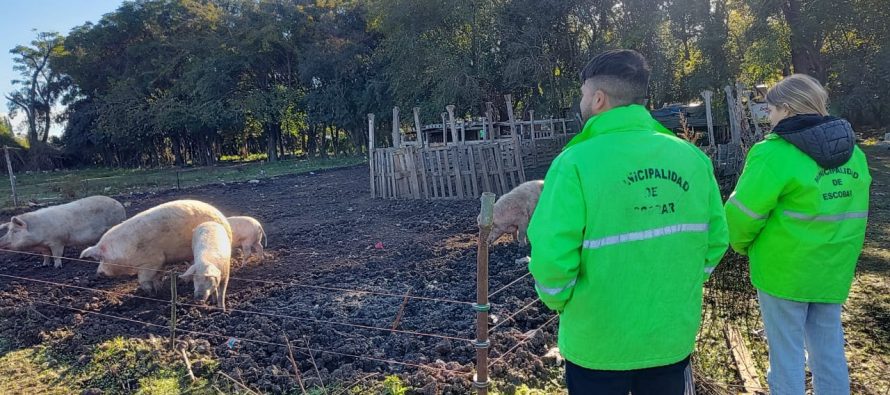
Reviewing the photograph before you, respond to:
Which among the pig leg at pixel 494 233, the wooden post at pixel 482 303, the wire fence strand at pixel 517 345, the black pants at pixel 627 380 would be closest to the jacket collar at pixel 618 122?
the black pants at pixel 627 380

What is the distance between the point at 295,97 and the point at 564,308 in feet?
130

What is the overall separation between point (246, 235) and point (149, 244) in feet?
5.52

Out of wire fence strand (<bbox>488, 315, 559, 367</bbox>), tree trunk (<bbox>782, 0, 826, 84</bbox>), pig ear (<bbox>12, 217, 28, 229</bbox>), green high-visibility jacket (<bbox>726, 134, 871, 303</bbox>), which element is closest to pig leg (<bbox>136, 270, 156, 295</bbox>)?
pig ear (<bbox>12, 217, 28, 229</bbox>)

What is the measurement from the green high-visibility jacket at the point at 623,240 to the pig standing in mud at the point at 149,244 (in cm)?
676

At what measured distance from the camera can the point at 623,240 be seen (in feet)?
6.76

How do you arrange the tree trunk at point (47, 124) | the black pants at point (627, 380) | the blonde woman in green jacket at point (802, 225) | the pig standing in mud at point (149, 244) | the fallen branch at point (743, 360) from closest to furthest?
the black pants at point (627, 380) < the blonde woman in green jacket at point (802, 225) < the fallen branch at point (743, 360) < the pig standing in mud at point (149, 244) < the tree trunk at point (47, 124)

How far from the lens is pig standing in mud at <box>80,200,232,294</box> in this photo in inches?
298

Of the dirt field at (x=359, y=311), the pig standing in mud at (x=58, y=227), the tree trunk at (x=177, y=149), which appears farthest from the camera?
the tree trunk at (x=177, y=149)

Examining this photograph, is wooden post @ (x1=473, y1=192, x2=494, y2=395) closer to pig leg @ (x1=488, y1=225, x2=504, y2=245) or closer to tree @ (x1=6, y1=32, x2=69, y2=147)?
pig leg @ (x1=488, y1=225, x2=504, y2=245)

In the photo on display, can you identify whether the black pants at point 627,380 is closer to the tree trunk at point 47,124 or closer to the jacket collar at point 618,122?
the jacket collar at point 618,122

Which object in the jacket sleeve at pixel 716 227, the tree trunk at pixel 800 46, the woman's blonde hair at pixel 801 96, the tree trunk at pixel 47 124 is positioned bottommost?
the jacket sleeve at pixel 716 227

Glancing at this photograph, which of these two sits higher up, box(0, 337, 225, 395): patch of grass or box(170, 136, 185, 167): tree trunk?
box(170, 136, 185, 167): tree trunk

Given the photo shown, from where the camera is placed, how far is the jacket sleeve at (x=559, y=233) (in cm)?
203

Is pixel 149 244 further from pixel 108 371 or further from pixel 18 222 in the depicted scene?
pixel 18 222
